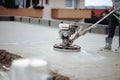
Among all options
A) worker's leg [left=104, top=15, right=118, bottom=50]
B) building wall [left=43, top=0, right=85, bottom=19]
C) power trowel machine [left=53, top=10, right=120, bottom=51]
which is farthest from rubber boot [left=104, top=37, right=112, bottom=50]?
building wall [left=43, top=0, right=85, bottom=19]

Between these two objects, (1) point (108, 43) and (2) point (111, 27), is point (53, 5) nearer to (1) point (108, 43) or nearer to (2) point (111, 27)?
(1) point (108, 43)

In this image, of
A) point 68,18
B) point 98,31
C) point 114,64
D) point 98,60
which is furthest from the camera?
point 68,18

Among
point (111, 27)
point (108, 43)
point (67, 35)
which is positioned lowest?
point (108, 43)

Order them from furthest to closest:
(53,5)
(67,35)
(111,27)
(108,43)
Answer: (53,5), (108,43), (111,27), (67,35)

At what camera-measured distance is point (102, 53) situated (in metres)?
8.62

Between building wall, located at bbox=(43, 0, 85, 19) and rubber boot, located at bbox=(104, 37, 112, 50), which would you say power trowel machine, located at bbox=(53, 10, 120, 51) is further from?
building wall, located at bbox=(43, 0, 85, 19)

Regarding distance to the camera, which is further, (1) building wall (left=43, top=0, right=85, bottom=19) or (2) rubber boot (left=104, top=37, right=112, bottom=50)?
(1) building wall (left=43, top=0, right=85, bottom=19)

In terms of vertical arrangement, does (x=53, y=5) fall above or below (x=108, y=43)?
above

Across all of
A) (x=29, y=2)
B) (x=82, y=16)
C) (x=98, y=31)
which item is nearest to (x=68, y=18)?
(x=82, y=16)

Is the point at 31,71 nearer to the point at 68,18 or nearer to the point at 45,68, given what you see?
the point at 45,68

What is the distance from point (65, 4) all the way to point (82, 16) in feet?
15.7

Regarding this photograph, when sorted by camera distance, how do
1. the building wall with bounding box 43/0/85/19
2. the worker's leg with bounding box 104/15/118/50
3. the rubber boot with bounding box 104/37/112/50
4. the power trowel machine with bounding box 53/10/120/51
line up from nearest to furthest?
the power trowel machine with bounding box 53/10/120/51
the worker's leg with bounding box 104/15/118/50
the rubber boot with bounding box 104/37/112/50
the building wall with bounding box 43/0/85/19

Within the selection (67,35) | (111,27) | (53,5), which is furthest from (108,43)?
(53,5)

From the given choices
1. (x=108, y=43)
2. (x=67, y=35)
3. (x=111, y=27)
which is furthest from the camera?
(x=108, y=43)
